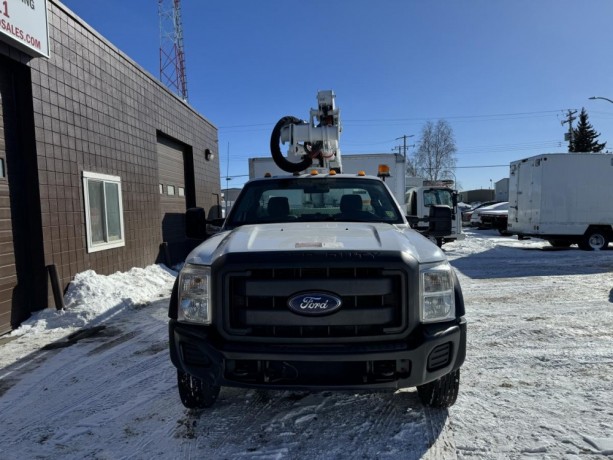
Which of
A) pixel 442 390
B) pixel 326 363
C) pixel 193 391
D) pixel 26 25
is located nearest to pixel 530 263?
pixel 442 390

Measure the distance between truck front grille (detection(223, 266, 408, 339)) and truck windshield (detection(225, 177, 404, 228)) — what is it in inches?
59.0

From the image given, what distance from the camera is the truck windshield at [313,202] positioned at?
423cm

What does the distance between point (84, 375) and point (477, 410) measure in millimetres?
3574

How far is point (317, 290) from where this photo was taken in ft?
8.77

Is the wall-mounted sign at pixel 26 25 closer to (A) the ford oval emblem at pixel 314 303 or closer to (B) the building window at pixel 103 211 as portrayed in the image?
(B) the building window at pixel 103 211

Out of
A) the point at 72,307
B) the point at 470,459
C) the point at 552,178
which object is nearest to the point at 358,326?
the point at 470,459

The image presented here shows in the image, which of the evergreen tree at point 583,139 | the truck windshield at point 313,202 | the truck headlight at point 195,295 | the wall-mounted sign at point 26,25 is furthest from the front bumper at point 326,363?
the evergreen tree at point 583,139

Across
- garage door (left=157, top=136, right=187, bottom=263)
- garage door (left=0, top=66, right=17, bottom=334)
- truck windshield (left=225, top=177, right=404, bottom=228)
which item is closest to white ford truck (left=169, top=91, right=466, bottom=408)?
truck windshield (left=225, top=177, right=404, bottom=228)

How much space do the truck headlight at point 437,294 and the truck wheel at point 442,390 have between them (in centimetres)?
59

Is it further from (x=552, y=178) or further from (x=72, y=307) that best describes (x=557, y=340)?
(x=552, y=178)

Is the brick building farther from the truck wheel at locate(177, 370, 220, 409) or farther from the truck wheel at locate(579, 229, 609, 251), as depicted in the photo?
the truck wheel at locate(579, 229, 609, 251)

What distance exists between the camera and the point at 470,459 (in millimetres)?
2664

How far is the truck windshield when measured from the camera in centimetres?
423

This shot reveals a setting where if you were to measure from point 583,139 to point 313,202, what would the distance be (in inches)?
2122
